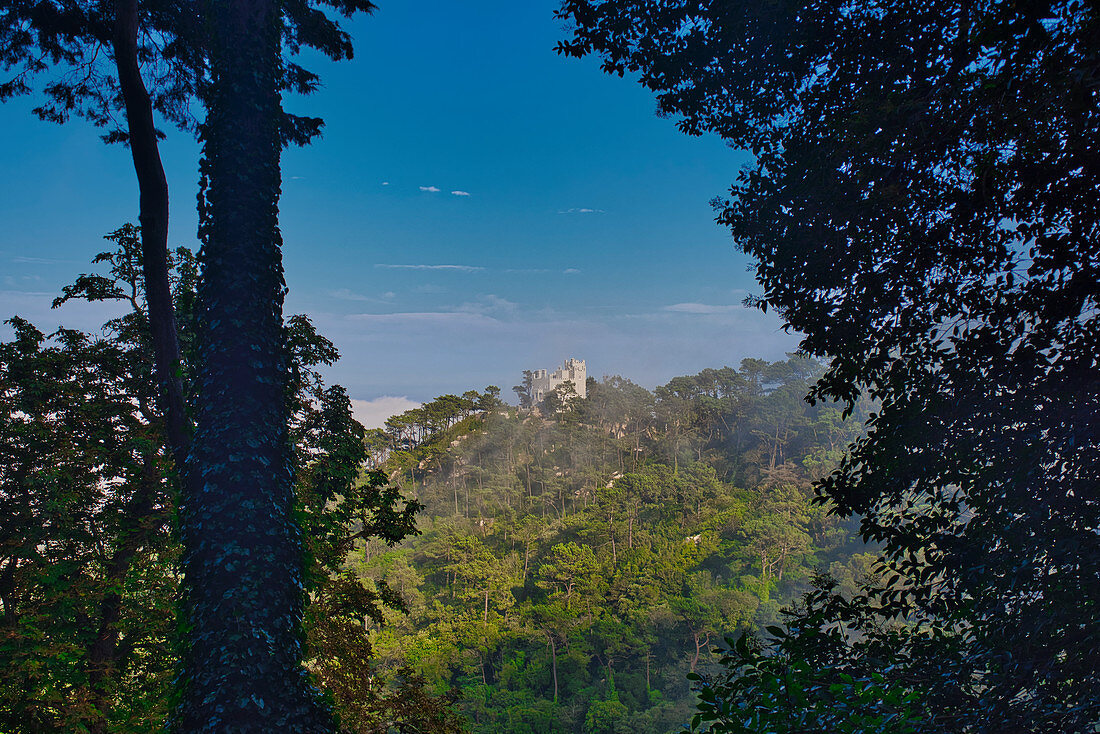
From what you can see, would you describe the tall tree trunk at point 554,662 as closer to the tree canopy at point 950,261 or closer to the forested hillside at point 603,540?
the forested hillside at point 603,540

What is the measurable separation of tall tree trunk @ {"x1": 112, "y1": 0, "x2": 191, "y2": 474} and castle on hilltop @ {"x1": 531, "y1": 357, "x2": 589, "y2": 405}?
153 feet

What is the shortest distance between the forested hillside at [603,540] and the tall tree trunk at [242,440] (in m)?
9.26

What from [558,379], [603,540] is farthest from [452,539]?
[558,379]

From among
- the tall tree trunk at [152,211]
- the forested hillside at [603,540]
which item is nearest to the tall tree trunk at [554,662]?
the forested hillside at [603,540]

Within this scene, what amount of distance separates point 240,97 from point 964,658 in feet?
20.4

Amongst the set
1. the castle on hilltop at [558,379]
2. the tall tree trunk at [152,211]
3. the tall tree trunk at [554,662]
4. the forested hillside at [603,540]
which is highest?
the castle on hilltop at [558,379]

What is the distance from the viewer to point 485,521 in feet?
122

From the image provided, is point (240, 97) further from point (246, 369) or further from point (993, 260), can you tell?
point (993, 260)

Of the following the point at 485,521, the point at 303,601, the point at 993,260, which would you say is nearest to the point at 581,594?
the point at 485,521

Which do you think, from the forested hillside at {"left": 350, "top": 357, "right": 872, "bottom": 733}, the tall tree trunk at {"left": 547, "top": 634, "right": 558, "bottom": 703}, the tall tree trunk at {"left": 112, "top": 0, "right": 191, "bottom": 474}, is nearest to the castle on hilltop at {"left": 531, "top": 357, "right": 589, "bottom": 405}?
the forested hillside at {"left": 350, "top": 357, "right": 872, "bottom": 733}

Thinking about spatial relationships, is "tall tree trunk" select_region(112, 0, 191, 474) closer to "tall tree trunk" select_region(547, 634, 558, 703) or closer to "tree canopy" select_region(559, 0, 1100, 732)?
"tree canopy" select_region(559, 0, 1100, 732)

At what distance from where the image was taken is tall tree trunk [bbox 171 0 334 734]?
383 centimetres

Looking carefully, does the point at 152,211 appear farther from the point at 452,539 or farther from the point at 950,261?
the point at 452,539

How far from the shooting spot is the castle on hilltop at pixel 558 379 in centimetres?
5328
